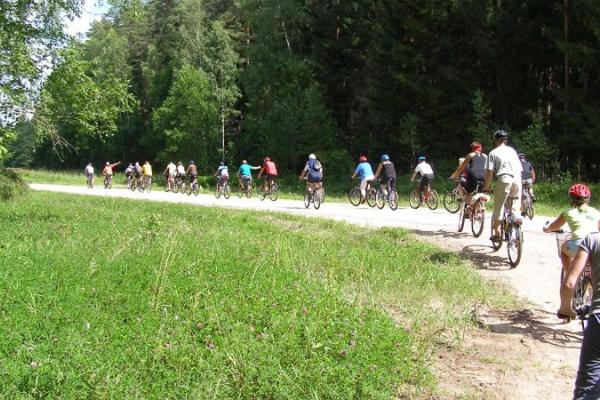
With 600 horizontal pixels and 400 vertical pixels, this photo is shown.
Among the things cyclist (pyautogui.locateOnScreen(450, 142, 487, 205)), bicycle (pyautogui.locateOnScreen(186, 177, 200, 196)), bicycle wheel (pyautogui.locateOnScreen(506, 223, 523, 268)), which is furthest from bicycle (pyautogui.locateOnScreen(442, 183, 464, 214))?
bicycle (pyautogui.locateOnScreen(186, 177, 200, 196))

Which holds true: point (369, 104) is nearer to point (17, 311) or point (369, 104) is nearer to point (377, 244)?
point (377, 244)

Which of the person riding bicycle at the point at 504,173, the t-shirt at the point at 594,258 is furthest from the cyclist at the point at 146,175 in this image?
the t-shirt at the point at 594,258

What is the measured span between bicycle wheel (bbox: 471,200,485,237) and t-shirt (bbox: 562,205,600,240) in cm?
564

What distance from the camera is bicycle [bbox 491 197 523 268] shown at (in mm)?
8914

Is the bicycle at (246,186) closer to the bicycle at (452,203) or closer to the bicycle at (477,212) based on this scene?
the bicycle at (452,203)

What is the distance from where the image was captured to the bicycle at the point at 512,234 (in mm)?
8914

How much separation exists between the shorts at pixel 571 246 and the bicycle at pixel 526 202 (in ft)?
28.9

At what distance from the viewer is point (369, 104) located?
33.5 m

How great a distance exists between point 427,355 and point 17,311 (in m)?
4.13

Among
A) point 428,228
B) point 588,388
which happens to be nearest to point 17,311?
point 588,388

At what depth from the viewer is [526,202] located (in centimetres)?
1430

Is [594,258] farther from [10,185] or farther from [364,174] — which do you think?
[10,185]

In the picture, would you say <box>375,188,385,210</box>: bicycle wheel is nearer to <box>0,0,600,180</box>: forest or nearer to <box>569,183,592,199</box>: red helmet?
<box>0,0,600,180</box>: forest

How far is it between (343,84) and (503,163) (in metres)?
31.4
